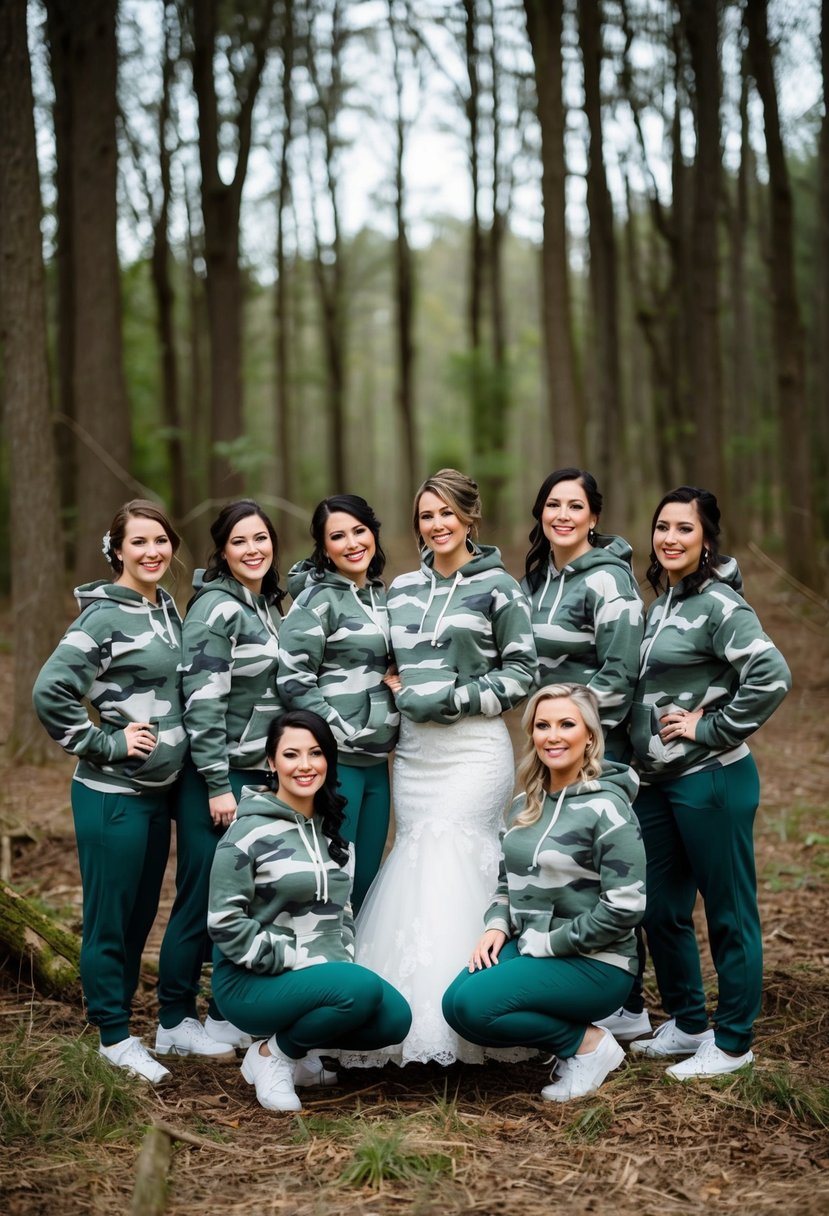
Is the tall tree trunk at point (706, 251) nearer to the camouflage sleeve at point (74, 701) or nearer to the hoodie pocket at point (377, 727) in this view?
the hoodie pocket at point (377, 727)

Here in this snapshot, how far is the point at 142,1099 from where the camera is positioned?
4.05m

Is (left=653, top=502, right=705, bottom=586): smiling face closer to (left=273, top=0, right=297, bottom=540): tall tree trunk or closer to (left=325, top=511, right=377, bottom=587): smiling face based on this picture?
(left=325, top=511, right=377, bottom=587): smiling face

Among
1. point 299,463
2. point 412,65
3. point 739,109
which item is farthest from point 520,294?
point 739,109

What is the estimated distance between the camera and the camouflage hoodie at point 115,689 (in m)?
4.31

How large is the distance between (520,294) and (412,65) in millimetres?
24334

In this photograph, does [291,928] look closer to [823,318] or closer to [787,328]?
[787,328]

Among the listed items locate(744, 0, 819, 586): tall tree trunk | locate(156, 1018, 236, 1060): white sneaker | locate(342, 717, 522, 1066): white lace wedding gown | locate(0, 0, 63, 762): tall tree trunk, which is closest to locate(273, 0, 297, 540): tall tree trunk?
locate(744, 0, 819, 586): tall tree trunk

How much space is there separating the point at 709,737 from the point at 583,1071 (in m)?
1.34

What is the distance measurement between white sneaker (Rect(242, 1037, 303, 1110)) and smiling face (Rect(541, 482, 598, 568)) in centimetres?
225

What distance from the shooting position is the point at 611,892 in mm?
4020

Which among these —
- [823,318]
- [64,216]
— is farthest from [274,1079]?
[823,318]

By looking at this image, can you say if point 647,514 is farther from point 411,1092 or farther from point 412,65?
point 411,1092

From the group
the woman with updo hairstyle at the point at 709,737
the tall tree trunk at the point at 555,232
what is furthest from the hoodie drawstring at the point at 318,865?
the tall tree trunk at the point at 555,232

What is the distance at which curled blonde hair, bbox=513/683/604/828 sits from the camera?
418 cm
